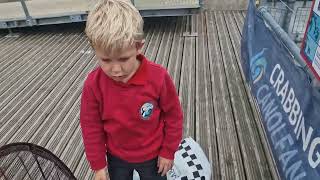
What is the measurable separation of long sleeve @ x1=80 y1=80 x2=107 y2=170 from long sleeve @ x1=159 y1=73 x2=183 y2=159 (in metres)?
0.34

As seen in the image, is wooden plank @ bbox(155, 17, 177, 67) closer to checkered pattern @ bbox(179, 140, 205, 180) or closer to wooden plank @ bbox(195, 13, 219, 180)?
wooden plank @ bbox(195, 13, 219, 180)

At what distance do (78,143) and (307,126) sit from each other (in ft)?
7.13

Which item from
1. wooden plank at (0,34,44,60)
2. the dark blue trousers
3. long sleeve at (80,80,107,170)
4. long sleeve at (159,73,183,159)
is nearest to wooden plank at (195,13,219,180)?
the dark blue trousers

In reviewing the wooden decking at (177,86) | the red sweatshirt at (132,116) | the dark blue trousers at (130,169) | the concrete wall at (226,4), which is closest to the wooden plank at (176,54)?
the wooden decking at (177,86)

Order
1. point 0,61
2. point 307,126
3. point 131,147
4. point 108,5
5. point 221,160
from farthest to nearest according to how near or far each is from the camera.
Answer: point 0,61, point 221,160, point 307,126, point 131,147, point 108,5

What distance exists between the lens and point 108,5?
136 centimetres

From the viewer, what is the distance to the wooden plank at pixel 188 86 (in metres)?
3.39

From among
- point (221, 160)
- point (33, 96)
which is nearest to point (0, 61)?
point (33, 96)

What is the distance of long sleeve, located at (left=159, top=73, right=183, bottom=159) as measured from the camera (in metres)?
1.68

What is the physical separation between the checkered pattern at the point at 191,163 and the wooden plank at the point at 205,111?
32cm

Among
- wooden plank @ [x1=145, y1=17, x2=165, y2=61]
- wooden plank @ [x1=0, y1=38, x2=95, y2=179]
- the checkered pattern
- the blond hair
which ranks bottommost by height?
wooden plank @ [x1=145, y1=17, x2=165, y2=61]

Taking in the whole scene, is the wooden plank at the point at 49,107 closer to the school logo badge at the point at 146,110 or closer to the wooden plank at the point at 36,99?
the wooden plank at the point at 36,99

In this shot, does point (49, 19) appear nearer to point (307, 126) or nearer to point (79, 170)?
point (79, 170)

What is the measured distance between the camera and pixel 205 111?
11.8 ft
